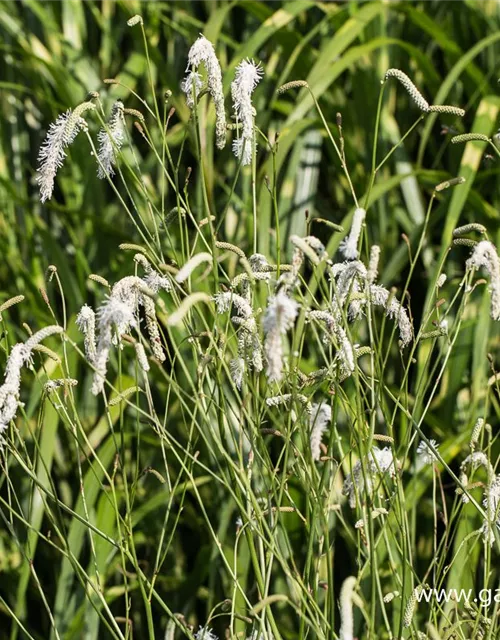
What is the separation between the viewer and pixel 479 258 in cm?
67

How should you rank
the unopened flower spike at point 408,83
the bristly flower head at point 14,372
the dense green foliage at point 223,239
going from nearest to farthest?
the bristly flower head at point 14,372
the unopened flower spike at point 408,83
the dense green foliage at point 223,239

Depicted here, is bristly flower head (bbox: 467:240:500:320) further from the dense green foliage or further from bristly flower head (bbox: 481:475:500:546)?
the dense green foliage

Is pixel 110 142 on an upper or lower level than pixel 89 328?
upper

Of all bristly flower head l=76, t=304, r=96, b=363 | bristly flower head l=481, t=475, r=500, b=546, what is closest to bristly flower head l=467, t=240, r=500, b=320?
bristly flower head l=481, t=475, r=500, b=546

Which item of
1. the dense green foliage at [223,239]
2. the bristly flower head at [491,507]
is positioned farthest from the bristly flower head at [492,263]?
Result: the dense green foliage at [223,239]

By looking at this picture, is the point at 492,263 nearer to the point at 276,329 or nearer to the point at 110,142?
the point at 276,329

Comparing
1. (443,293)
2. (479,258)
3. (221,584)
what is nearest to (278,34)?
(443,293)

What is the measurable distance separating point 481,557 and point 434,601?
0.67m

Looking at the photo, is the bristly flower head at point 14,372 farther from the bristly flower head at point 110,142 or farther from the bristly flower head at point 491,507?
the bristly flower head at point 491,507

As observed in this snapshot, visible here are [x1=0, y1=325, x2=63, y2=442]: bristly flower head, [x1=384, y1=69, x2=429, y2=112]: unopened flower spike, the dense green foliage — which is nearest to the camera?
[x1=0, y1=325, x2=63, y2=442]: bristly flower head

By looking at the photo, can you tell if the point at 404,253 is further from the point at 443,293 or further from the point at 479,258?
the point at 479,258

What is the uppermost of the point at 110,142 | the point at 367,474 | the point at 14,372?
the point at 110,142

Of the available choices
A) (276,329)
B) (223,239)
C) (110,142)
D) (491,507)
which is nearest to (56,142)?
(110,142)

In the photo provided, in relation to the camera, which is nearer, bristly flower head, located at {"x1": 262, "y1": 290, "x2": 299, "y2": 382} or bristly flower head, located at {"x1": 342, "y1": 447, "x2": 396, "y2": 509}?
bristly flower head, located at {"x1": 262, "y1": 290, "x2": 299, "y2": 382}
